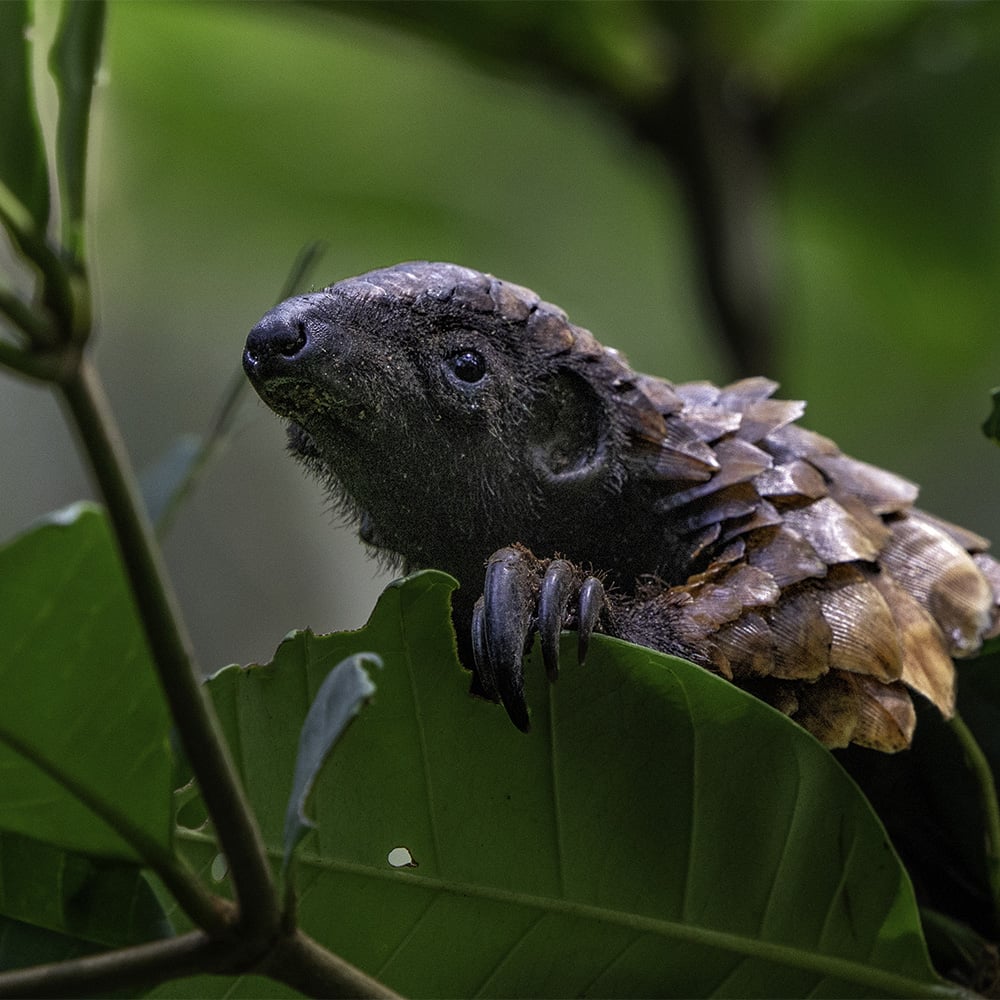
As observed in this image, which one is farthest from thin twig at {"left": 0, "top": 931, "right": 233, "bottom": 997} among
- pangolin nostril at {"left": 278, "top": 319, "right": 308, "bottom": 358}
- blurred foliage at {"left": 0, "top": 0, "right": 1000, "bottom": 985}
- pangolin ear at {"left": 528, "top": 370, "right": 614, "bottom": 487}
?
blurred foliage at {"left": 0, "top": 0, "right": 1000, "bottom": 985}

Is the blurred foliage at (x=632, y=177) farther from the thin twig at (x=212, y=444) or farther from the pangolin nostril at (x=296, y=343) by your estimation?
the pangolin nostril at (x=296, y=343)

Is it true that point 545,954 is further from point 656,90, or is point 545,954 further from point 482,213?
point 482,213

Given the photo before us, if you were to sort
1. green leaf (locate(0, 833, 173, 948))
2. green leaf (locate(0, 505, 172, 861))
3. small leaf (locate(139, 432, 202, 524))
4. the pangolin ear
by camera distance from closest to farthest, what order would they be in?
green leaf (locate(0, 505, 172, 861)) < green leaf (locate(0, 833, 173, 948)) < the pangolin ear < small leaf (locate(139, 432, 202, 524))

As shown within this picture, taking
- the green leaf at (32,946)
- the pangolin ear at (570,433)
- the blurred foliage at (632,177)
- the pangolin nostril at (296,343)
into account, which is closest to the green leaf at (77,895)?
the green leaf at (32,946)

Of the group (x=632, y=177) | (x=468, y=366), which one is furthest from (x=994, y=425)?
(x=632, y=177)

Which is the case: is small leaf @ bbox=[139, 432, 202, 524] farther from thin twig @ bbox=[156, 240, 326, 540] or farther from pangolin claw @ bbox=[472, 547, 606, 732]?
pangolin claw @ bbox=[472, 547, 606, 732]

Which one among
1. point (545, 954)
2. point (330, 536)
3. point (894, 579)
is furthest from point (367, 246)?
point (545, 954)

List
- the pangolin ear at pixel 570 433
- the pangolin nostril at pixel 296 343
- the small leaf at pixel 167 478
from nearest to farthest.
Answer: the pangolin nostril at pixel 296 343
the pangolin ear at pixel 570 433
the small leaf at pixel 167 478
